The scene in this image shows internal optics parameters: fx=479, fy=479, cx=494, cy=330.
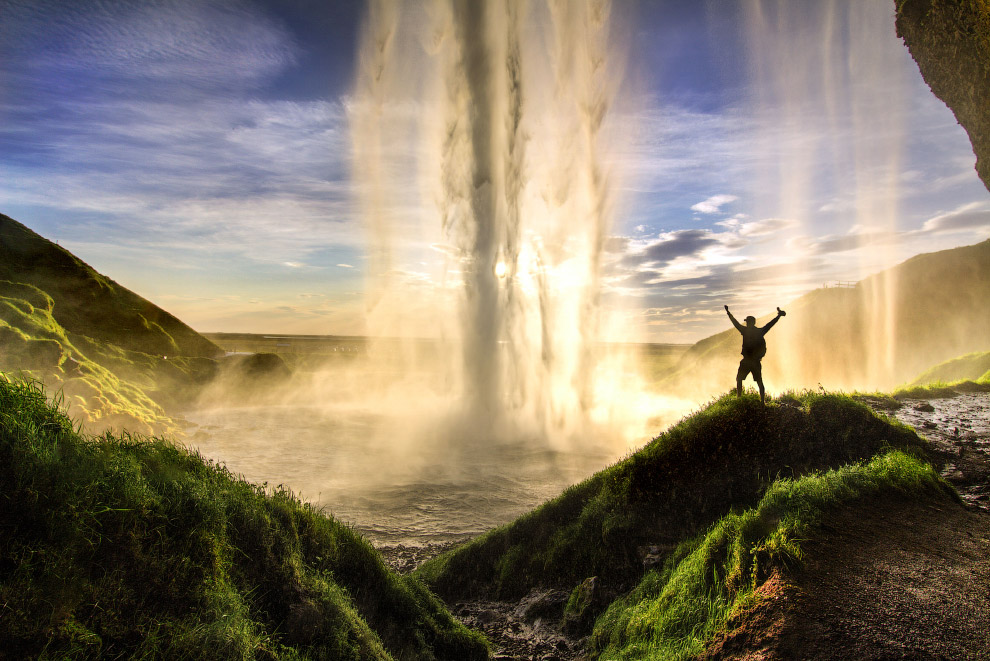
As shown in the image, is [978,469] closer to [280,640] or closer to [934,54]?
[280,640]

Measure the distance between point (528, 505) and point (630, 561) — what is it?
46.6 feet

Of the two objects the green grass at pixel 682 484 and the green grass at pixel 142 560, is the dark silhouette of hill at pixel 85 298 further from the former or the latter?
the green grass at pixel 682 484

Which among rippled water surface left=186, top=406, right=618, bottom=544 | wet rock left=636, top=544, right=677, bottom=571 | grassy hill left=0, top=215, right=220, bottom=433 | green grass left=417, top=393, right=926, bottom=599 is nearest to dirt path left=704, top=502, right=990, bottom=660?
green grass left=417, top=393, right=926, bottom=599

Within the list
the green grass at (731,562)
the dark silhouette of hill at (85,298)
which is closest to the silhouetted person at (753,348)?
the green grass at (731,562)

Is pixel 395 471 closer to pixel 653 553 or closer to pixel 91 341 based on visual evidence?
pixel 653 553

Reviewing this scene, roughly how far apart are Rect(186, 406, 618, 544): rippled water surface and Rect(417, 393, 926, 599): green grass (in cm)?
770

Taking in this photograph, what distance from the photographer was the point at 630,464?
12.0 metres

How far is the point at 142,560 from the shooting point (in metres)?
4.62

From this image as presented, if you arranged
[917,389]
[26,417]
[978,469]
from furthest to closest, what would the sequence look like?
[917,389], [978,469], [26,417]

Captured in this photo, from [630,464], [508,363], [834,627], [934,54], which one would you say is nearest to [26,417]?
[834,627]

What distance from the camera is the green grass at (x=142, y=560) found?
3.92 m

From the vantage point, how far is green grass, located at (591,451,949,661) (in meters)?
6.84

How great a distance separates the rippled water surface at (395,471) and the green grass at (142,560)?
10.6m

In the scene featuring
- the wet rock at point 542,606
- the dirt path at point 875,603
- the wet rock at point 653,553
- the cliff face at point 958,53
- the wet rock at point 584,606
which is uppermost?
the cliff face at point 958,53
